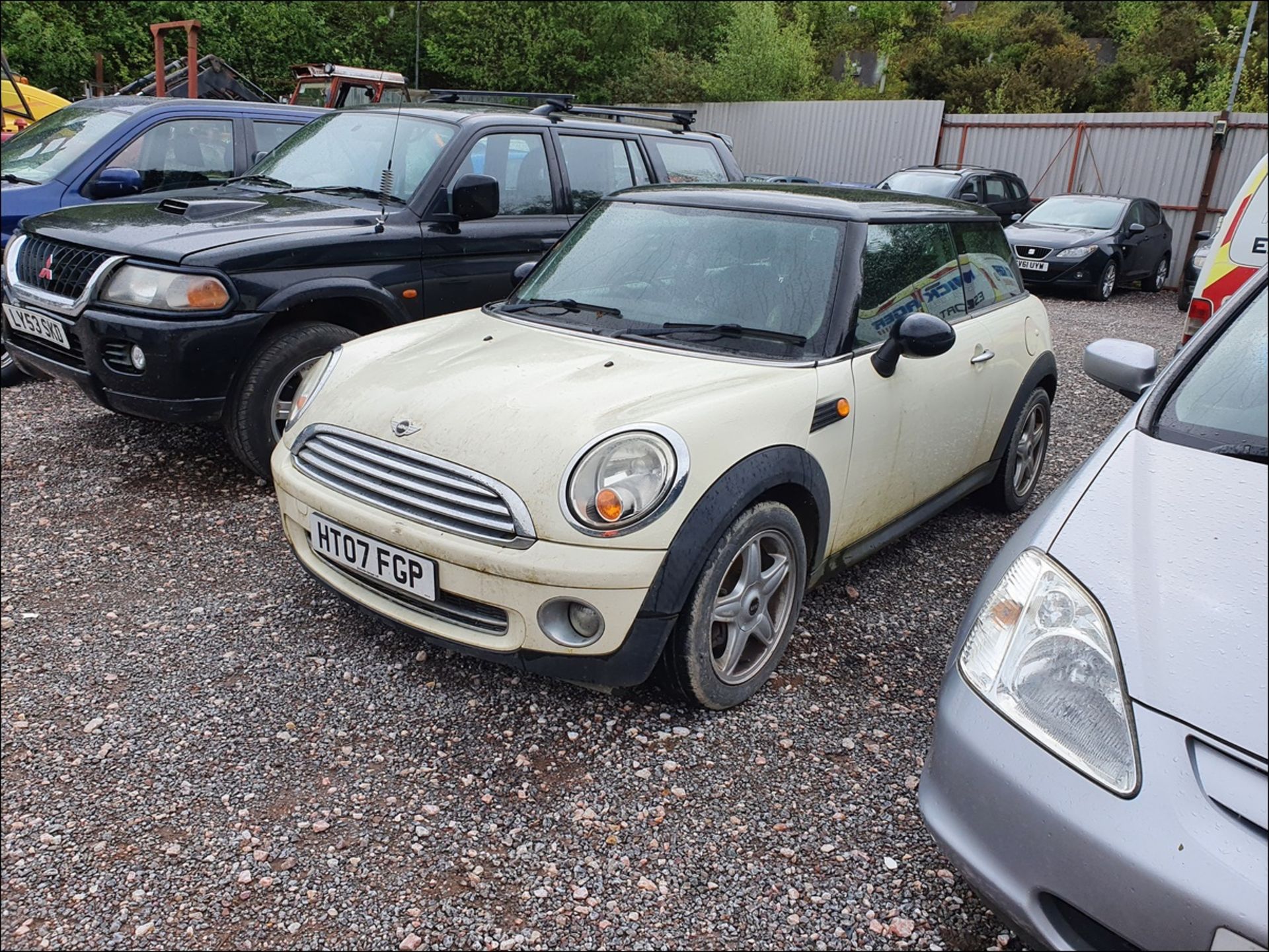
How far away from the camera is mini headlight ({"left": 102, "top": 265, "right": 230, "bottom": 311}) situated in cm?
407

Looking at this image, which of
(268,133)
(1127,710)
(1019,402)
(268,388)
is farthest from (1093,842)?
(268,133)

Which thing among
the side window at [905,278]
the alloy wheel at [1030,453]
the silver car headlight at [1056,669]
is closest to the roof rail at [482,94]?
the side window at [905,278]

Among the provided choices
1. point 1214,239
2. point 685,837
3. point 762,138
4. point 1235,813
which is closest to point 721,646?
point 685,837

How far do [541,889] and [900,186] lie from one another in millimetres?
13299

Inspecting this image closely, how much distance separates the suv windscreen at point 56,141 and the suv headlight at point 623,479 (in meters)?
5.44

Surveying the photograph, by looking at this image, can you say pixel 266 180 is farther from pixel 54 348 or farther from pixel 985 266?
pixel 985 266

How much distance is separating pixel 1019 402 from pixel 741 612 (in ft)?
7.39

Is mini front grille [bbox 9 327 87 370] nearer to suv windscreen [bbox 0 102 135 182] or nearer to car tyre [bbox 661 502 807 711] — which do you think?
suv windscreen [bbox 0 102 135 182]

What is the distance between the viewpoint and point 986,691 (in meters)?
1.88

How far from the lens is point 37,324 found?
452 cm

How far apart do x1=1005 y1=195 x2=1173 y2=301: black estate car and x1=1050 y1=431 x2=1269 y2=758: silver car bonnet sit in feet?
37.5

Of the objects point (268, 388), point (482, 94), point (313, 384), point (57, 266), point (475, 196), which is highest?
point (482, 94)

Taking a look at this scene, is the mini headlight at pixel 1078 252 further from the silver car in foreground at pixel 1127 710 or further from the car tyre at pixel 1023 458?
the silver car in foreground at pixel 1127 710

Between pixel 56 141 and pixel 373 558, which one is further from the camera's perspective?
pixel 56 141
